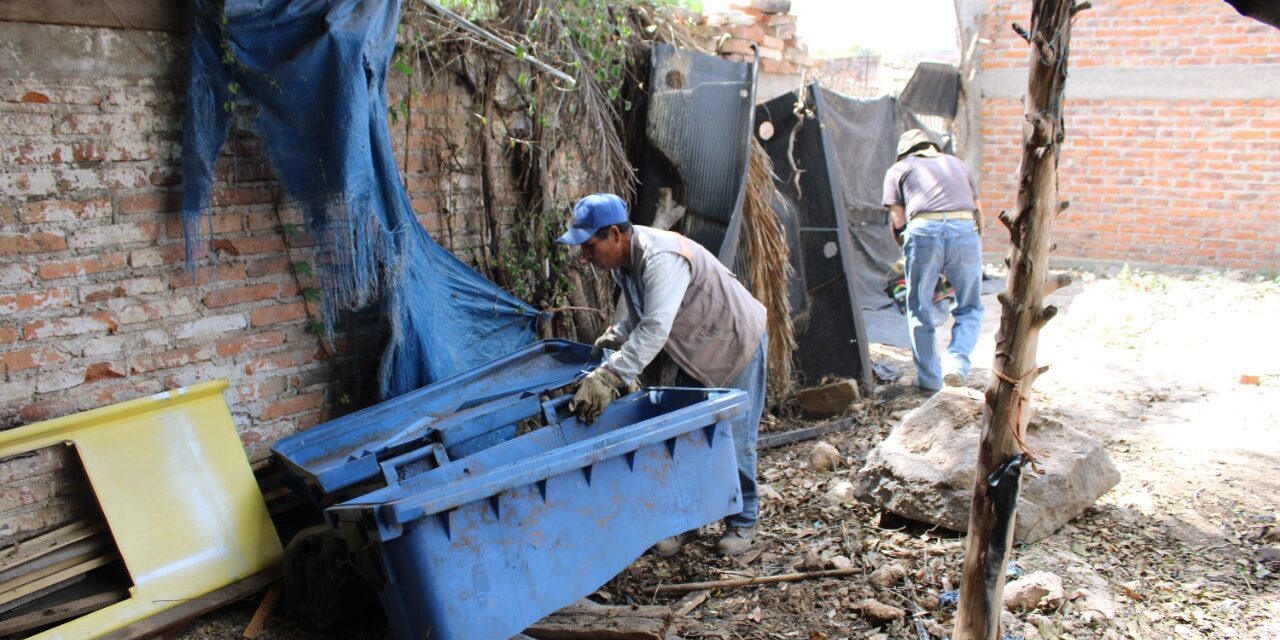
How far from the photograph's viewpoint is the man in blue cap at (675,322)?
354 centimetres

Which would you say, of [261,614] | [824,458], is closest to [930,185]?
[824,458]

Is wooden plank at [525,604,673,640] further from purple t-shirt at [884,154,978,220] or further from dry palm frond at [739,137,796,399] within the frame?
purple t-shirt at [884,154,978,220]

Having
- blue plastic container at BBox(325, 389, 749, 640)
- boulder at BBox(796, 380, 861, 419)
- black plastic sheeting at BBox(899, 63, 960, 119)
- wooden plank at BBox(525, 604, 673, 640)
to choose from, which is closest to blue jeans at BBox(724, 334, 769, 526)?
blue plastic container at BBox(325, 389, 749, 640)

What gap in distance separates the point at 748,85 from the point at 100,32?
3.28 metres

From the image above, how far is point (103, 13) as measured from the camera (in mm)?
3301

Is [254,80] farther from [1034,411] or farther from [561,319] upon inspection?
[1034,411]

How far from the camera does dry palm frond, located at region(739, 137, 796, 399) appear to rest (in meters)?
5.35

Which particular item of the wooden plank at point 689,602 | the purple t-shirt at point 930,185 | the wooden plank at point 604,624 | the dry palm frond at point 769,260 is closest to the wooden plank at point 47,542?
the wooden plank at point 604,624

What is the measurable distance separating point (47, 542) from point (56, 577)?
142 millimetres

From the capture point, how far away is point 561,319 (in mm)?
4871

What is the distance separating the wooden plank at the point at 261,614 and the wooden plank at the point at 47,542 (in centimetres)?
66

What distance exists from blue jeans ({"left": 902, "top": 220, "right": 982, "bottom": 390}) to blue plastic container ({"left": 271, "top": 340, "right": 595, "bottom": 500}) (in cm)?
265

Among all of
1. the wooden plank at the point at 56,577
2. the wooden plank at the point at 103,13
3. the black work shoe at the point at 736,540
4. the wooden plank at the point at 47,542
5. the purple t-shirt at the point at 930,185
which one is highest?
the wooden plank at the point at 103,13

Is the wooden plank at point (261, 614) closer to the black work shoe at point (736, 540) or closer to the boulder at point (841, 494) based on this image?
the black work shoe at point (736, 540)
